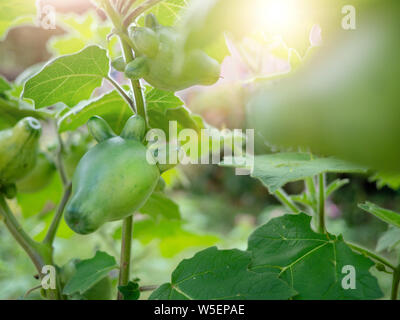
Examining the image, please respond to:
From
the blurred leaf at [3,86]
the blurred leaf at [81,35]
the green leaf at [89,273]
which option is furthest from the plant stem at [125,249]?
the blurred leaf at [81,35]

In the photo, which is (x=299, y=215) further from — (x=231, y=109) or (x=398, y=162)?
(x=231, y=109)

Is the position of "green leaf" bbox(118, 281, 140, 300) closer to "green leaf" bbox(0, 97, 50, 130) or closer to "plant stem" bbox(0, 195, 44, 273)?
"plant stem" bbox(0, 195, 44, 273)

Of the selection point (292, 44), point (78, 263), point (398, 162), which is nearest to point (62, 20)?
point (78, 263)

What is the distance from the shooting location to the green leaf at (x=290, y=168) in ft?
1.23

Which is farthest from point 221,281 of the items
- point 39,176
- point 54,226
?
point 39,176

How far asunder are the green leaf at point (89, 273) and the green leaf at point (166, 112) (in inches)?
5.6

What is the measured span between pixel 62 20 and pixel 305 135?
0.63 meters

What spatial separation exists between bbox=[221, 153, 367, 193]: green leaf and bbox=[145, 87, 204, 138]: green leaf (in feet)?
0.21

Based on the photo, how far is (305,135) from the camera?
0.18 m

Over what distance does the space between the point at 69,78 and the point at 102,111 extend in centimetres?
6

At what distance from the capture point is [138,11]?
0.32 m

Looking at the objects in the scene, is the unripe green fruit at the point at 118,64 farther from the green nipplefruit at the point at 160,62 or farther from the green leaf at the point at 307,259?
the green leaf at the point at 307,259

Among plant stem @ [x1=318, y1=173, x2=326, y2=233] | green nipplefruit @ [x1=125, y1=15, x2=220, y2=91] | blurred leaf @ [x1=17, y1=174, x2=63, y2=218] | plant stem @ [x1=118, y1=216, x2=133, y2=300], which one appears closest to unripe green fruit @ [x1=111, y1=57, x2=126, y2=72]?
green nipplefruit @ [x1=125, y1=15, x2=220, y2=91]
